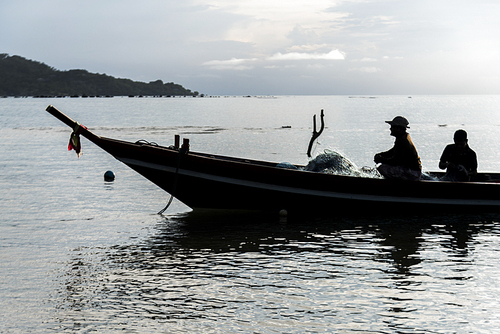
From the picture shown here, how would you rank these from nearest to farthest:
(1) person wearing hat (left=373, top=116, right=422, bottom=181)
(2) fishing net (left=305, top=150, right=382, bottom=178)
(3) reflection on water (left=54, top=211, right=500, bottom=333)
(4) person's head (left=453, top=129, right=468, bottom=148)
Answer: (3) reflection on water (left=54, top=211, right=500, bottom=333), (1) person wearing hat (left=373, top=116, right=422, bottom=181), (4) person's head (left=453, top=129, right=468, bottom=148), (2) fishing net (left=305, top=150, right=382, bottom=178)

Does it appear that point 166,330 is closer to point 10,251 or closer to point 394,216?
point 10,251

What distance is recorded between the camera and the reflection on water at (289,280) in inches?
271

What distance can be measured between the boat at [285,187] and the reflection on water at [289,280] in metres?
0.74

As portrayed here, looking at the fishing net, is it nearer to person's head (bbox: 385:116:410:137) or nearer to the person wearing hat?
the person wearing hat

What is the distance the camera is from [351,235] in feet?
38.8

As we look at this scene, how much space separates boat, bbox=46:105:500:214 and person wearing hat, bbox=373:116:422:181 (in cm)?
21

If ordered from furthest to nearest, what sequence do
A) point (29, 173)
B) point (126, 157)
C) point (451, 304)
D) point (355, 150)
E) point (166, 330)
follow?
point (355, 150) → point (29, 173) → point (126, 157) → point (451, 304) → point (166, 330)

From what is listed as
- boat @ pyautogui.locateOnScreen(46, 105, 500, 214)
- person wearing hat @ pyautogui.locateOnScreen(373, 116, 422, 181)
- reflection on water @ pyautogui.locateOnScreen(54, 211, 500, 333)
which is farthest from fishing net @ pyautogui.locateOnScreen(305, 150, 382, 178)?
reflection on water @ pyautogui.locateOnScreen(54, 211, 500, 333)

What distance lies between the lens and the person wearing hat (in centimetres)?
1276

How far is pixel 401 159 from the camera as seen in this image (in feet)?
42.5

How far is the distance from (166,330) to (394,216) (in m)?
8.52

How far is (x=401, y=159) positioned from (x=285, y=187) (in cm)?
291

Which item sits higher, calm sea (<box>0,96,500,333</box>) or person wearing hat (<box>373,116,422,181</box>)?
person wearing hat (<box>373,116,422,181</box>)

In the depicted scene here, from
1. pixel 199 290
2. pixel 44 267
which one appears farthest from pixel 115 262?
pixel 199 290
